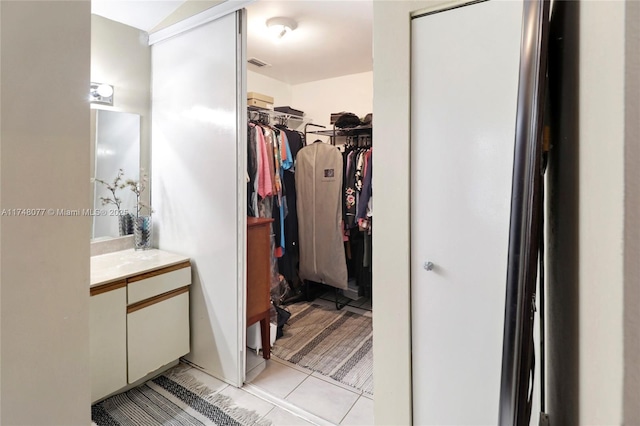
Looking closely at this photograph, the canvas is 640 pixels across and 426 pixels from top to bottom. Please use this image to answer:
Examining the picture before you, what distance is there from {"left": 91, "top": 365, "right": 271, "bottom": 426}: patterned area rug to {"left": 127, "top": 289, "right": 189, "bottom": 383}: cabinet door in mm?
125

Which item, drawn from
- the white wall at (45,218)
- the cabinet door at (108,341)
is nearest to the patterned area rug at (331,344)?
the cabinet door at (108,341)

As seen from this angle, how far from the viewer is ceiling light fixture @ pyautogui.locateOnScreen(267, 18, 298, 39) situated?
2324mm

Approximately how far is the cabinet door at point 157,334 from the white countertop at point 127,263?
21 centimetres

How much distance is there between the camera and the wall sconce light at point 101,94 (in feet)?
7.09

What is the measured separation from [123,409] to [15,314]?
4.43 feet

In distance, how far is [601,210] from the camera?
261 mm

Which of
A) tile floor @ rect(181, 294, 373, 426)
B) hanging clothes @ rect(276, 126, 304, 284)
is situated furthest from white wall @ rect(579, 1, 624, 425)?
hanging clothes @ rect(276, 126, 304, 284)

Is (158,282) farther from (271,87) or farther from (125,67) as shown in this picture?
(271,87)

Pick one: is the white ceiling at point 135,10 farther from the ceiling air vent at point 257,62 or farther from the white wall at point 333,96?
the white wall at point 333,96

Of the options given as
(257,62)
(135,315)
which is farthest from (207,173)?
(257,62)

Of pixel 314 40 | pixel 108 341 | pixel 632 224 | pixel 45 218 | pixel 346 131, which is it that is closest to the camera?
pixel 632 224

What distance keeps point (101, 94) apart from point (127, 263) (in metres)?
1.15

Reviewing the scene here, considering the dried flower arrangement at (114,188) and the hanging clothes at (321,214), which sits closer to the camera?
the dried flower arrangement at (114,188)

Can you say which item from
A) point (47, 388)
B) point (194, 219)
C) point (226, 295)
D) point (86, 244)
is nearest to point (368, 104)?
point (194, 219)
